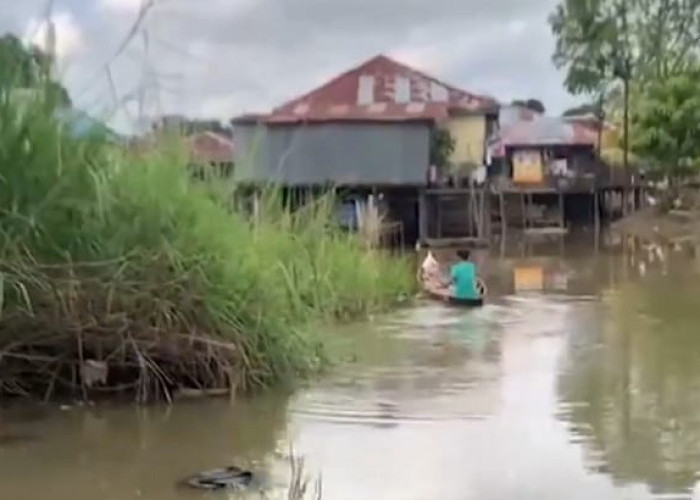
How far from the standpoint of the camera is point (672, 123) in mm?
45875

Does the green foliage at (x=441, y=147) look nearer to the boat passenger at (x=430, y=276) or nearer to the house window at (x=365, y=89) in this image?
the house window at (x=365, y=89)

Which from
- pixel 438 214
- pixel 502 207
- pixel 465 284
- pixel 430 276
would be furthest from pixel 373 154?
pixel 465 284

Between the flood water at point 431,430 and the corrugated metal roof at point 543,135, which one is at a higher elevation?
the corrugated metal roof at point 543,135

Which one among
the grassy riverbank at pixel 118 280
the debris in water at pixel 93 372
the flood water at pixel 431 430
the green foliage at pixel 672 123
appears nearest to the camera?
the flood water at pixel 431 430

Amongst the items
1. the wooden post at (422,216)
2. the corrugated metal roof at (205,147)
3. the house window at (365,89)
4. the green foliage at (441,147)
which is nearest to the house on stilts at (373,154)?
the wooden post at (422,216)

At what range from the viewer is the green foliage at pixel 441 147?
152 feet

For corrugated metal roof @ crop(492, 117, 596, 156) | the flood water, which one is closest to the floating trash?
the flood water

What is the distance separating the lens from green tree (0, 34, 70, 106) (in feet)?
37.9

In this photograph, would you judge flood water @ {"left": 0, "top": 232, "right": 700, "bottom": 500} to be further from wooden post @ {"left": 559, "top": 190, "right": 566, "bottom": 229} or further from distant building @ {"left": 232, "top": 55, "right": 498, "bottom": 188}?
wooden post @ {"left": 559, "top": 190, "right": 566, "bottom": 229}

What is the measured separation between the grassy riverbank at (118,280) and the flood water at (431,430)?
39cm

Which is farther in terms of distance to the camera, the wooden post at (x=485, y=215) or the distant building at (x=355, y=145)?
the wooden post at (x=485, y=215)

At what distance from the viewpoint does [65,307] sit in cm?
1129

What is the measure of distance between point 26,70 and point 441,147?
1439 inches

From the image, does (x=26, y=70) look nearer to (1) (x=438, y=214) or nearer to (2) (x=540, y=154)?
(1) (x=438, y=214)
